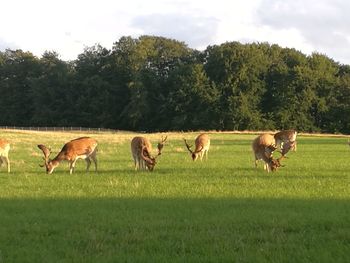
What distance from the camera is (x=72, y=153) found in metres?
20.3

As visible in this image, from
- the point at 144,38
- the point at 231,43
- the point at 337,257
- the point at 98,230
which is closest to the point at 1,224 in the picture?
the point at 98,230

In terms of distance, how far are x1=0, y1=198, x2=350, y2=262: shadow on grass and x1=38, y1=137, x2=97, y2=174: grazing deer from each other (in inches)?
284

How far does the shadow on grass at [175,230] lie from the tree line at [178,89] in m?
69.2

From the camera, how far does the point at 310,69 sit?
83500 millimetres

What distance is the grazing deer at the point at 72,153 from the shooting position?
19.7 meters

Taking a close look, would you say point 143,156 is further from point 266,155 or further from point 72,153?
point 266,155

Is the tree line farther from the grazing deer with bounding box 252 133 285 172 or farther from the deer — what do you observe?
the deer

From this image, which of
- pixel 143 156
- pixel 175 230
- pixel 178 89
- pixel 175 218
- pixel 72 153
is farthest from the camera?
pixel 178 89

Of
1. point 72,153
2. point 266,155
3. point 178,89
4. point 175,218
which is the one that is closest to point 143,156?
point 72,153

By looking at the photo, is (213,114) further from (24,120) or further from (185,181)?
(185,181)

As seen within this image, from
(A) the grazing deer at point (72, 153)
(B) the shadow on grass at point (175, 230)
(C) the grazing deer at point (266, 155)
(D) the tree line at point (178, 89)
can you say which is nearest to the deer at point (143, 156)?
(A) the grazing deer at point (72, 153)

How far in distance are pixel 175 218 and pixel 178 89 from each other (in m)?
74.8

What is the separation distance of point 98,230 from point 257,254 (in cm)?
297

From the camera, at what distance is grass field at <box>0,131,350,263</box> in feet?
24.8
